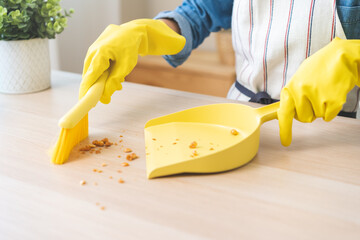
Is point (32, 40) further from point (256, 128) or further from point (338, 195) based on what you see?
point (338, 195)

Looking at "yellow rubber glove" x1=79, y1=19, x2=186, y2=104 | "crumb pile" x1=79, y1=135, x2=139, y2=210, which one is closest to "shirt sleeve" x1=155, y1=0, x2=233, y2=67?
"yellow rubber glove" x1=79, y1=19, x2=186, y2=104

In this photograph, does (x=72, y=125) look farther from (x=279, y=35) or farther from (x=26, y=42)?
(x=279, y=35)

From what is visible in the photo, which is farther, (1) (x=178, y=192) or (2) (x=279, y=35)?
(2) (x=279, y=35)

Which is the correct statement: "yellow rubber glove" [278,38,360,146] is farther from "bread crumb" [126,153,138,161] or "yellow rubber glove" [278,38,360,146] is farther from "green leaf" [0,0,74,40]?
"green leaf" [0,0,74,40]

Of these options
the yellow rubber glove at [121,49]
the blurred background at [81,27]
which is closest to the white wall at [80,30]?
the blurred background at [81,27]

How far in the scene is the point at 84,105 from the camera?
564 millimetres

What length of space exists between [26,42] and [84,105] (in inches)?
14.3

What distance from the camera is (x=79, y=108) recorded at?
21.9 inches

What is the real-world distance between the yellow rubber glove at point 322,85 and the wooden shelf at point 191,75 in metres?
0.96

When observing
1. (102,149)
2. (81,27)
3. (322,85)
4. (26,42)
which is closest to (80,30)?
(81,27)

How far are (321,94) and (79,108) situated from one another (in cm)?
37

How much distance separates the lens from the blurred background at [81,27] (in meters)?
1.44

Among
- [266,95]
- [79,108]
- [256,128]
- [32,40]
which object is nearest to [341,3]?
[266,95]

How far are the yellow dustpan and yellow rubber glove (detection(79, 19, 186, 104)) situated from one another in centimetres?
11
